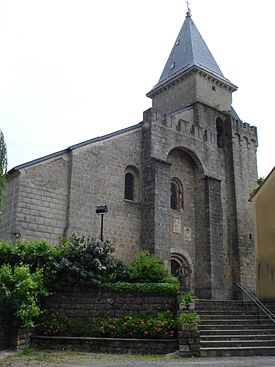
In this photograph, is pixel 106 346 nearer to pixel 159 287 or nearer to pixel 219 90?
pixel 159 287

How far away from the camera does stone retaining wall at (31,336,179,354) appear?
10977mm

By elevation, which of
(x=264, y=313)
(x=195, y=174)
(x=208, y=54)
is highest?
(x=208, y=54)

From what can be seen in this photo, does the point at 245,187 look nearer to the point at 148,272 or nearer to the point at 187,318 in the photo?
the point at 148,272

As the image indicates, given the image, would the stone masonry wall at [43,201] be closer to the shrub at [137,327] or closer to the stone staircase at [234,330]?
the shrub at [137,327]

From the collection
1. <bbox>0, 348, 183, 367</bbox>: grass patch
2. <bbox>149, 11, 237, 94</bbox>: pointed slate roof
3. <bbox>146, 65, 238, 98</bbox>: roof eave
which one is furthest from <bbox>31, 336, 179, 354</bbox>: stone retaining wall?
<bbox>149, 11, 237, 94</bbox>: pointed slate roof

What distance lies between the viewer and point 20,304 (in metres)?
11.2

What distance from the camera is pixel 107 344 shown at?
36.9 ft

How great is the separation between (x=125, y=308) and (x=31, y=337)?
280cm

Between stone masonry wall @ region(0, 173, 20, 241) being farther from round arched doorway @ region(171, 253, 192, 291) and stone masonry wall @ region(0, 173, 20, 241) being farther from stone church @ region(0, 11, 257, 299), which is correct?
round arched doorway @ region(171, 253, 192, 291)

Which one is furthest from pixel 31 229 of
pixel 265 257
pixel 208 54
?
pixel 208 54

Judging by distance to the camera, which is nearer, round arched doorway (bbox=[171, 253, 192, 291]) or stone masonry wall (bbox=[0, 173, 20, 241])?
stone masonry wall (bbox=[0, 173, 20, 241])

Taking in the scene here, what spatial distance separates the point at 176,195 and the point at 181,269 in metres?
3.86

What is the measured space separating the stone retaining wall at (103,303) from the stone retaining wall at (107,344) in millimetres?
939

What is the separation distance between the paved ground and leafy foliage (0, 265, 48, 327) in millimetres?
971
